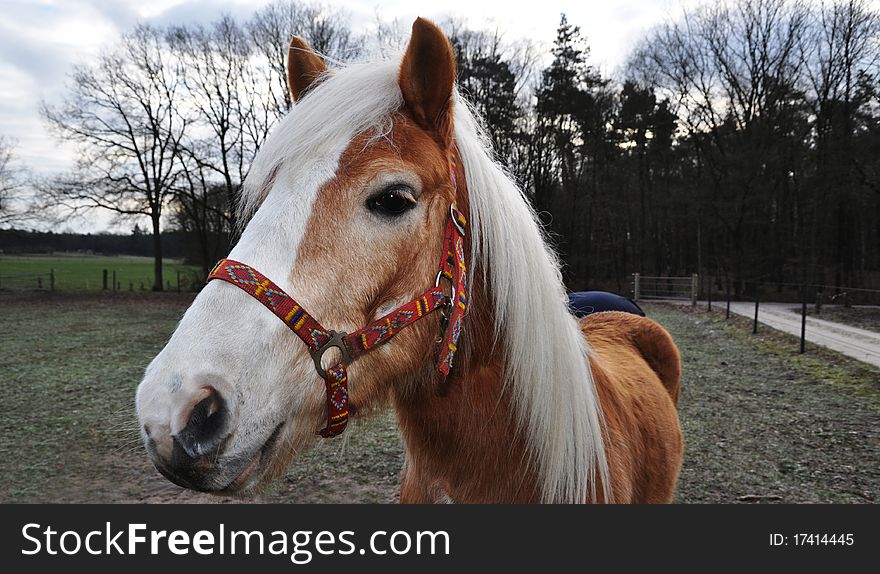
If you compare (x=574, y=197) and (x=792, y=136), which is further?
(x=574, y=197)

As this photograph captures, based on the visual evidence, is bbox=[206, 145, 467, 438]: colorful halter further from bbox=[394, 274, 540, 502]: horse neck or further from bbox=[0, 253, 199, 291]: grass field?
bbox=[0, 253, 199, 291]: grass field

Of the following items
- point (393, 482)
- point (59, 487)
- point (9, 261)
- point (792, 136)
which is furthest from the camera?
point (9, 261)

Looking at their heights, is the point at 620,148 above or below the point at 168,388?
above

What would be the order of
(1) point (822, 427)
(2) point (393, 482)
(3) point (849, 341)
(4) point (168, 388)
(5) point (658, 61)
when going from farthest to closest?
(5) point (658, 61), (3) point (849, 341), (1) point (822, 427), (2) point (393, 482), (4) point (168, 388)

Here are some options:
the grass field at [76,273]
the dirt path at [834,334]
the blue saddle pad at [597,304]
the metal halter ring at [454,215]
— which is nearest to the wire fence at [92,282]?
the grass field at [76,273]

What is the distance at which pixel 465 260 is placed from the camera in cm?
163

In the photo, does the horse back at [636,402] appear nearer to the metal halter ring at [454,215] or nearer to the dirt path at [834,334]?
the metal halter ring at [454,215]

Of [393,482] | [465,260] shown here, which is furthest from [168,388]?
[393,482]

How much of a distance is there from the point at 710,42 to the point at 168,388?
3402cm

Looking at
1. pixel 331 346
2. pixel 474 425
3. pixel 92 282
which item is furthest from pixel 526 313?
pixel 92 282

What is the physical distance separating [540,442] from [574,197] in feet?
93.3

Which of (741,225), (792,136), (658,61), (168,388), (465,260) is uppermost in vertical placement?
(658,61)

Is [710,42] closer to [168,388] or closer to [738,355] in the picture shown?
[738,355]

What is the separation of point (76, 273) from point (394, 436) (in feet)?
130
